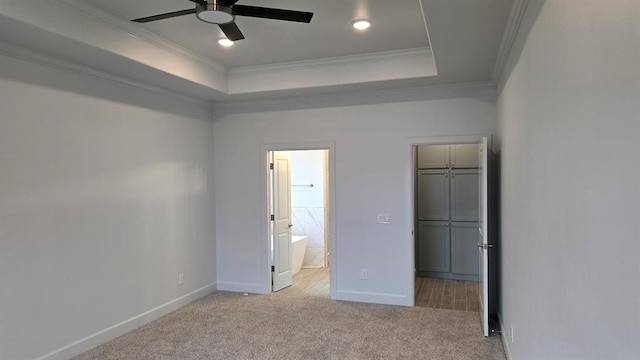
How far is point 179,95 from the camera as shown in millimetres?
4930

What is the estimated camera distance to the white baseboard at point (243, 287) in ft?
18.0

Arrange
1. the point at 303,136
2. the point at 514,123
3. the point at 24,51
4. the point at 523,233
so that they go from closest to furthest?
the point at 523,233 → the point at 514,123 → the point at 24,51 → the point at 303,136

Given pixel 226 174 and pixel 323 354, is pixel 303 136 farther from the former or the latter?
pixel 323 354

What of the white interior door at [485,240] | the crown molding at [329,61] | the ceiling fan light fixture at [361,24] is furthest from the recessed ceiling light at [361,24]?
the white interior door at [485,240]

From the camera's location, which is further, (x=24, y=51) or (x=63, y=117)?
(x=63, y=117)

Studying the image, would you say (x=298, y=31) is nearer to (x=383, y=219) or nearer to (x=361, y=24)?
(x=361, y=24)

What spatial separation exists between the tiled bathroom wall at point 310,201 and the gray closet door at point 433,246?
1782 mm

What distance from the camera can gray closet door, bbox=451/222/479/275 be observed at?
236 inches

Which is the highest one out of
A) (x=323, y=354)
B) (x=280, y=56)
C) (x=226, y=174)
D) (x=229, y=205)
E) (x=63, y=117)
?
(x=280, y=56)

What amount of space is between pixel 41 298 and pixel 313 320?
8.20 ft

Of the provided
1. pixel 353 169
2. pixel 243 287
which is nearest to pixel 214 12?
pixel 353 169

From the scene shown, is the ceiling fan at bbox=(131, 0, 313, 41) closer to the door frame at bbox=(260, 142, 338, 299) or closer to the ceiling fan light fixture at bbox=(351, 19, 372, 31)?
the ceiling fan light fixture at bbox=(351, 19, 372, 31)

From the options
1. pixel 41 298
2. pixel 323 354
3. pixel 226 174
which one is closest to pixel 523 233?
pixel 323 354

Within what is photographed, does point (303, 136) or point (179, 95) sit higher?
point (179, 95)
